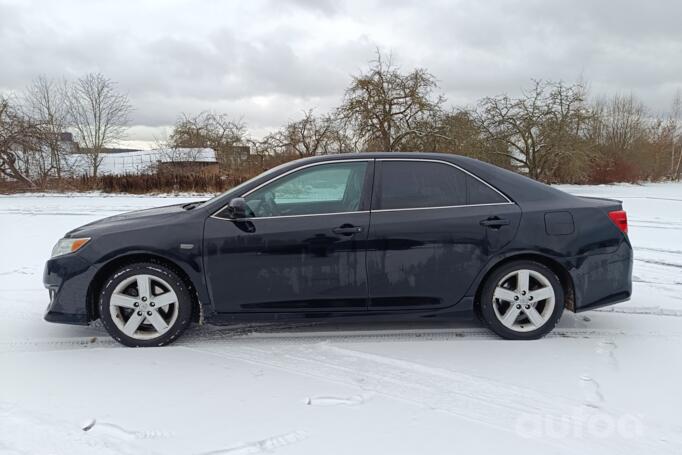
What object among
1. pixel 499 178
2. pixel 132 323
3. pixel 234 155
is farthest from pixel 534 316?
pixel 234 155

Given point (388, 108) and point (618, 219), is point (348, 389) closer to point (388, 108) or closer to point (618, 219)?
point (618, 219)

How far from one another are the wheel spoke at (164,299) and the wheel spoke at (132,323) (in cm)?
18

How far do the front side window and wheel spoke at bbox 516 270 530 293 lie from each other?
1.46m

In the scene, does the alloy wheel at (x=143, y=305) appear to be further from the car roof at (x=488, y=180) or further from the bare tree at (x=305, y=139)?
the bare tree at (x=305, y=139)

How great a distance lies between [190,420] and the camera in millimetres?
2514

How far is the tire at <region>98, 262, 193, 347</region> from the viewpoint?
3445 millimetres

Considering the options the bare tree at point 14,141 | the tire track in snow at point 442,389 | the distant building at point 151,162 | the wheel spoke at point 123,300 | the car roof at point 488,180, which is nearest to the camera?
the tire track in snow at point 442,389

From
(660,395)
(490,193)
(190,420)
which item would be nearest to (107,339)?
(190,420)

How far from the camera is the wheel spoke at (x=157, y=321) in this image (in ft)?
11.4

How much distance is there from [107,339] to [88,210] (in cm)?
1160

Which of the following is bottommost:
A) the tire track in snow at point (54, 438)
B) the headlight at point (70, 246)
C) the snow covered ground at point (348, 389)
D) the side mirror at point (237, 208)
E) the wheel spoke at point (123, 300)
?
the tire track in snow at point (54, 438)

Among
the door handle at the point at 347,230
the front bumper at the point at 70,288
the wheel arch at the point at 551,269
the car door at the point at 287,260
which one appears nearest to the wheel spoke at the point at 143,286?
the front bumper at the point at 70,288

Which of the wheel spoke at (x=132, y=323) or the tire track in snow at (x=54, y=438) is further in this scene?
the wheel spoke at (x=132, y=323)

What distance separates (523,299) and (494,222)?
0.69m
